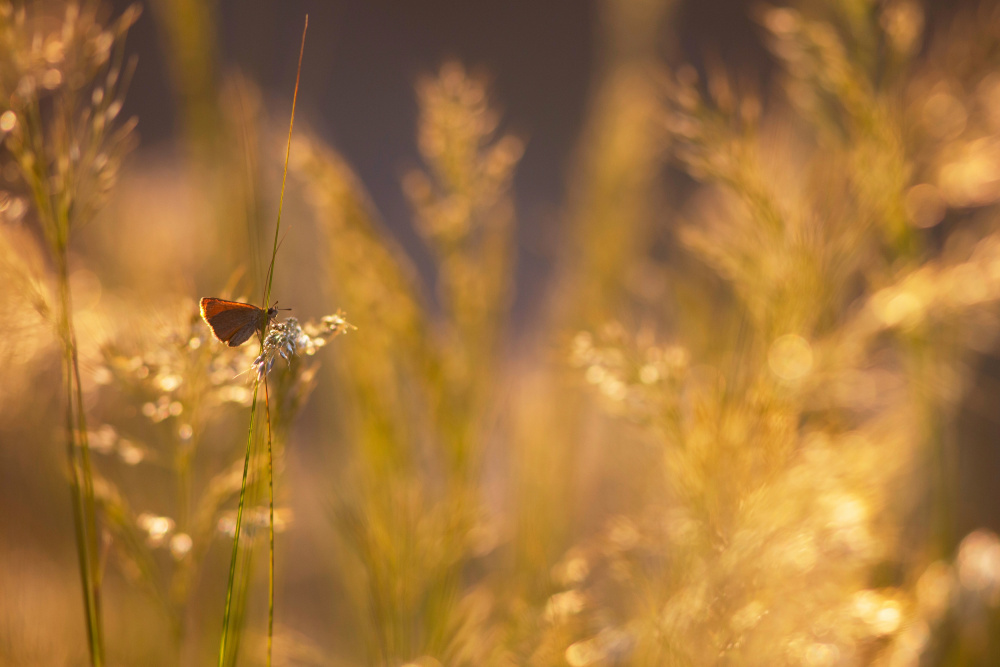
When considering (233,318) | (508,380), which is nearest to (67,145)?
(233,318)

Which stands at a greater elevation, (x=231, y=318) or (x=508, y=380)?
(x=508, y=380)

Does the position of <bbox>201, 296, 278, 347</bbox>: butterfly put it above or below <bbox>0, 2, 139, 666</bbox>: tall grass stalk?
below

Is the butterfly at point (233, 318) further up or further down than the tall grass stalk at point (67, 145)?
further down

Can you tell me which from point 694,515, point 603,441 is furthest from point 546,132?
point 694,515

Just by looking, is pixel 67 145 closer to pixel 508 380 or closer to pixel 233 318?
pixel 233 318

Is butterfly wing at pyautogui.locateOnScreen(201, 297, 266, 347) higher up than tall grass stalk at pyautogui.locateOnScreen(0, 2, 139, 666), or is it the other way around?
tall grass stalk at pyautogui.locateOnScreen(0, 2, 139, 666)

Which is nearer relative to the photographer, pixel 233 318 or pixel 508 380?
pixel 233 318
